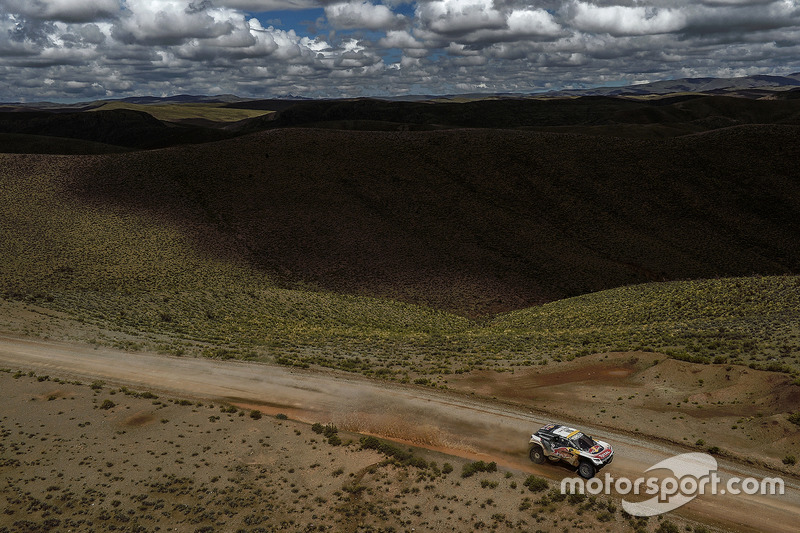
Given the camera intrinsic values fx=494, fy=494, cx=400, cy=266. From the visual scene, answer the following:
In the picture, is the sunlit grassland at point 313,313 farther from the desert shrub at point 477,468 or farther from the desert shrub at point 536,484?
the desert shrub at point 536,484

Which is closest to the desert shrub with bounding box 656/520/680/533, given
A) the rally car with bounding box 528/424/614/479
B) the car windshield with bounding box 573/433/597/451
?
the rally car with bounding box 528/424/614/479

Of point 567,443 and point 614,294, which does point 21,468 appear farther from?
point 614,294

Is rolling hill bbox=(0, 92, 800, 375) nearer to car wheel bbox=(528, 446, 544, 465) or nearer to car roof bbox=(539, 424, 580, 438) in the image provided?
car roof bbox=(539, 424, 580, 438)

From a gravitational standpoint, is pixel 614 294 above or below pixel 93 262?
below

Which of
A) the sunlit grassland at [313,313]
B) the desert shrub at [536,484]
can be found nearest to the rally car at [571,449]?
the desert shrub at [536,484]

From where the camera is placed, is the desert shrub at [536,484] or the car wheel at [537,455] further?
the car wheel at [537,455]

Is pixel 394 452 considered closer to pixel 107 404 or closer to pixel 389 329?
pixel 107 404

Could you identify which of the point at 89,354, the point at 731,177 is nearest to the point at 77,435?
the point at 89,354
